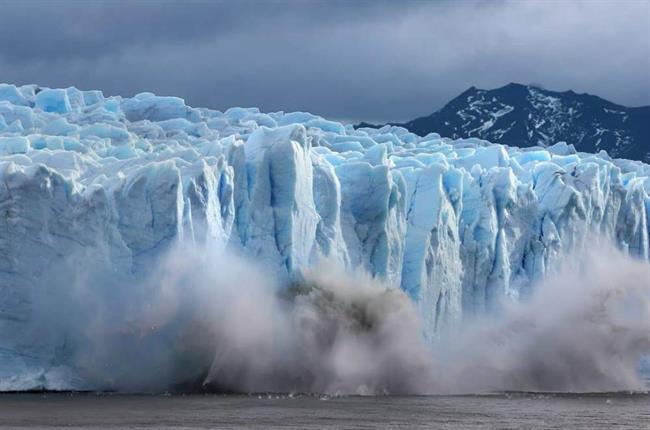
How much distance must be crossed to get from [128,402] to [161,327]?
7.33ft

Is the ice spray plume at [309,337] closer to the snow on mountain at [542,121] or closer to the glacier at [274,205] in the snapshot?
the glacier at [274,205]

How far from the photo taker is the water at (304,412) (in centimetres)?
2841

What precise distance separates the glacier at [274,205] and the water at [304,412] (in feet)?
9.30

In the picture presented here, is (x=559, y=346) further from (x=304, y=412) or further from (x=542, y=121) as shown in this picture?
(x=542, y=121)

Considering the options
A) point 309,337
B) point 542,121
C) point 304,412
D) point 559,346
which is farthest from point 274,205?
point 542,121

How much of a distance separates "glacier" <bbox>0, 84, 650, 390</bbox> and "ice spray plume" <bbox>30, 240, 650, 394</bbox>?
0.60 m

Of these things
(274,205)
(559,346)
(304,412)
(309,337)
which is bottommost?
(304,412)

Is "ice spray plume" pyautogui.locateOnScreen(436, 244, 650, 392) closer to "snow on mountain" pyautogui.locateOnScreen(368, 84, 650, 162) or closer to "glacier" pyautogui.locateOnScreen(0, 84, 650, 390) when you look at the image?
"glacier" pyautogui.locateOnScreen(0, 84, 650, 390)

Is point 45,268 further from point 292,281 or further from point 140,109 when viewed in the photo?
point 140,109

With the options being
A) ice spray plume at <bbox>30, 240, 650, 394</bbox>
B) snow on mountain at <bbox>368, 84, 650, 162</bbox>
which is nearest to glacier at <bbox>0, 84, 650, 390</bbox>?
ice spray plume at <bbox>30, 240, 650, 394</bbox>

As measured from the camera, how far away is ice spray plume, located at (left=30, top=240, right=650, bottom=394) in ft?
110

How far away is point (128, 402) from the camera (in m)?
32.2

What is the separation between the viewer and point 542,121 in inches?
4454

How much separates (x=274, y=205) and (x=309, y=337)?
3.52 meters
